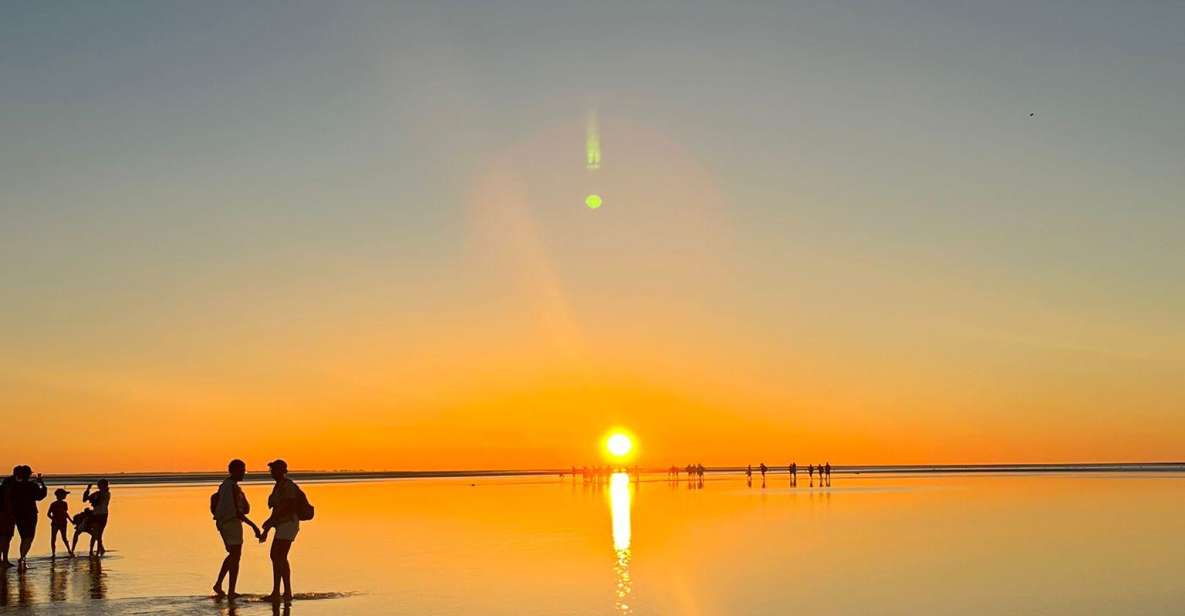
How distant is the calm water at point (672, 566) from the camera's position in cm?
2103

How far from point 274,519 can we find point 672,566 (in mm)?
10047

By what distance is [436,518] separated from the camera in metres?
49.7

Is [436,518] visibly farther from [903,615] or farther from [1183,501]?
[1183,501]

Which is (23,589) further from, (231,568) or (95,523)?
(95,523)

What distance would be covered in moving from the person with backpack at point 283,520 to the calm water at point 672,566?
0.64m

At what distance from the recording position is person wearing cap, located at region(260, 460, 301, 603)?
71.9 feet

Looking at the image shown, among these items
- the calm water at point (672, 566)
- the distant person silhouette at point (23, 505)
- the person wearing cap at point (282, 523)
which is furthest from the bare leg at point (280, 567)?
the distant person silhouette at point (23, 505)

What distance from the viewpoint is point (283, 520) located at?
2208 centimetres

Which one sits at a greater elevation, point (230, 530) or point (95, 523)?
point (230, 530)

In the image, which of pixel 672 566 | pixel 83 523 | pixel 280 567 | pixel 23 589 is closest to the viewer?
pixel 280 567

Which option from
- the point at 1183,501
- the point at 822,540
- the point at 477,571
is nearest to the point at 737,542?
the point at 822,540

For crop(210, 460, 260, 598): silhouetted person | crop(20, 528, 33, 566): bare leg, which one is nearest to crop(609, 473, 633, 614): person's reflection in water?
crop(210, 460, 260, 598): silhouetted person

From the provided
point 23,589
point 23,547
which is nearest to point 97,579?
point 23,589

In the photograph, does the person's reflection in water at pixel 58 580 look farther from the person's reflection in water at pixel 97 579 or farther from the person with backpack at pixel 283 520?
the person with backpack at pixel 283 520
